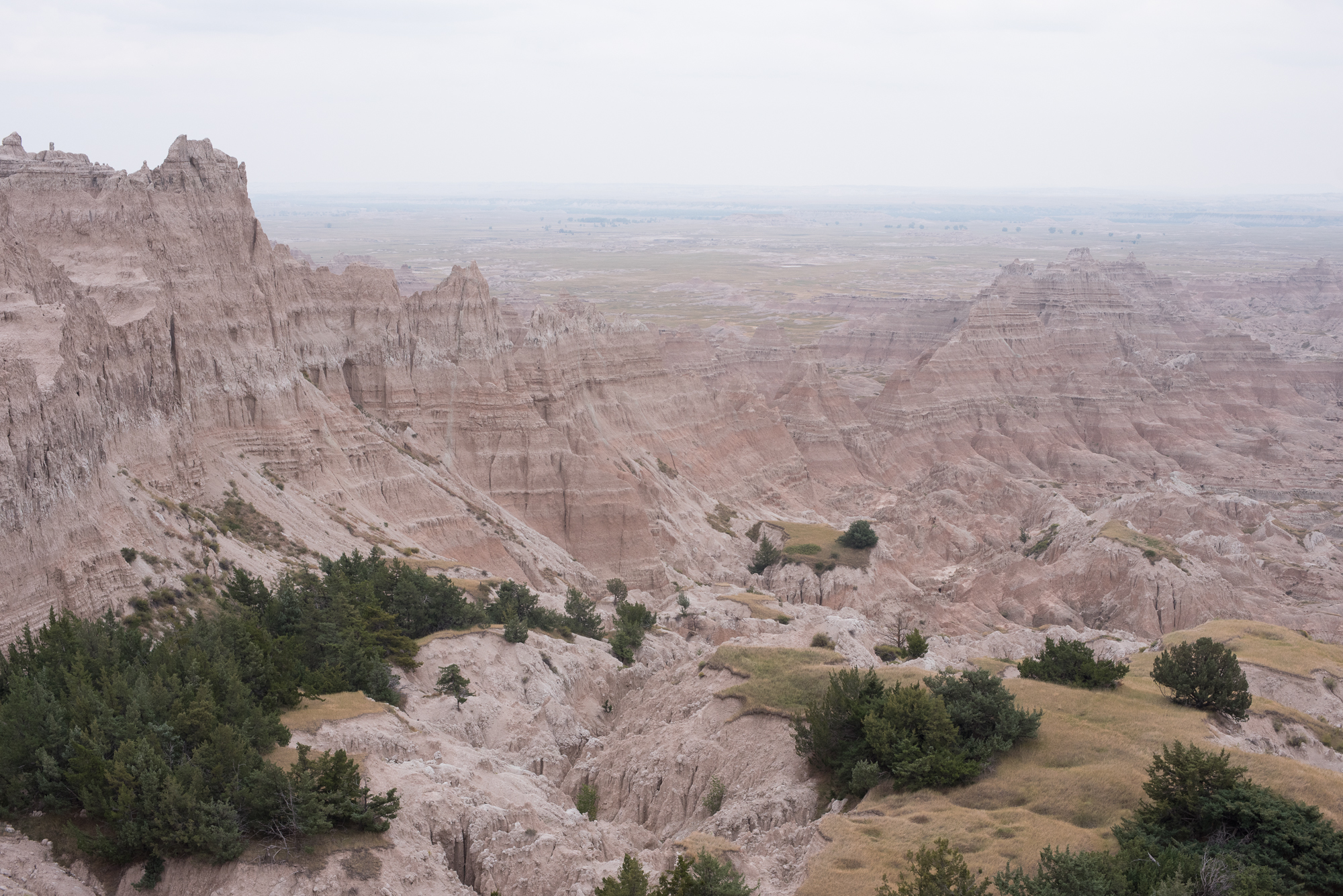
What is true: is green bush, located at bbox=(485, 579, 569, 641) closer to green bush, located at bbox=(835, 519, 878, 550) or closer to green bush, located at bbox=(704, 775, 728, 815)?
green bush, located at bbox=(704, 775, 728, 815)

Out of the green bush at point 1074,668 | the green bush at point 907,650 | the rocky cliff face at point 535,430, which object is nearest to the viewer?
the green bush at point 1074,668

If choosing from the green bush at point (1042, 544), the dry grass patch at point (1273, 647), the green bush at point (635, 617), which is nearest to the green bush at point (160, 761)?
the green bush at point (635, 617)

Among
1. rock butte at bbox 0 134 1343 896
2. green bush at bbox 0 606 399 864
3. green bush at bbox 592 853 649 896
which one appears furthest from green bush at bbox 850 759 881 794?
green bush at bbox 0 606 399 864

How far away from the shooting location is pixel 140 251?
41.8 m

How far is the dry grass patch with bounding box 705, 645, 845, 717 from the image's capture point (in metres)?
29.2

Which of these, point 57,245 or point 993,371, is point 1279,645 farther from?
point 993,371

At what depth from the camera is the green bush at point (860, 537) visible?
218 feet

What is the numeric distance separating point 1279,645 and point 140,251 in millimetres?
51397

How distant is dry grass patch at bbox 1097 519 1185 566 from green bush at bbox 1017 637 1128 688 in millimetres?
34335

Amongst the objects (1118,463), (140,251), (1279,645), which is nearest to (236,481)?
(140,251)

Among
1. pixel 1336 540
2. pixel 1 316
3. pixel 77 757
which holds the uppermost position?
pixel 1 316

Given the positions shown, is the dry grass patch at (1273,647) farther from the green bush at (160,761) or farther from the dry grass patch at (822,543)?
the green bush at (160,761)

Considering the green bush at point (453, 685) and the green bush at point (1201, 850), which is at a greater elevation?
the green bush at point (1201, 850)

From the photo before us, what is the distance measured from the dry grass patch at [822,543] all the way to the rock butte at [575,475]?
156cm
